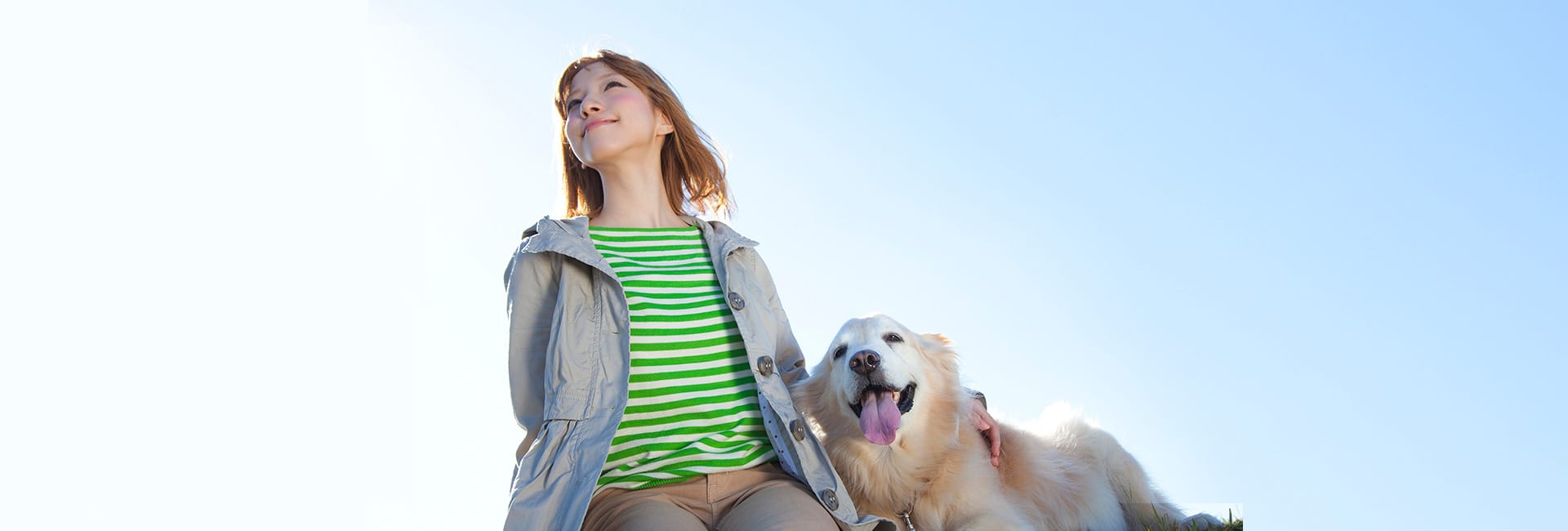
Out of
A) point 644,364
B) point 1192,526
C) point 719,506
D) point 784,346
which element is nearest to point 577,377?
point 644,364

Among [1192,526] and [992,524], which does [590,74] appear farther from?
[1192,526]

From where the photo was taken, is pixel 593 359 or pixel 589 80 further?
pixel 589 80

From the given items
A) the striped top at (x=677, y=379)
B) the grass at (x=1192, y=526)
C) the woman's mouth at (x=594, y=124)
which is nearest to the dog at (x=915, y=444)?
the grass at (x=1192, y=526)

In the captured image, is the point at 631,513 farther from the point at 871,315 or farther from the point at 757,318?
the point at 871,315

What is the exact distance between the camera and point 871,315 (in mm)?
3496

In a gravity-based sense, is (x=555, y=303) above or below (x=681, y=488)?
above

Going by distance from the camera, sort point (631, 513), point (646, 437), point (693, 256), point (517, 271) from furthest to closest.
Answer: point (693, 256), point (517, 271), point (646, 437), point (631, 513)

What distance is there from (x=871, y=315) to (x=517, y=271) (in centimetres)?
111

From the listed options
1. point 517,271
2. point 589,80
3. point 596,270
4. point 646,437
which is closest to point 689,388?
point 646,437

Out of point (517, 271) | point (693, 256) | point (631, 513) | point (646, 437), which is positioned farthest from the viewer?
point (693, 256)

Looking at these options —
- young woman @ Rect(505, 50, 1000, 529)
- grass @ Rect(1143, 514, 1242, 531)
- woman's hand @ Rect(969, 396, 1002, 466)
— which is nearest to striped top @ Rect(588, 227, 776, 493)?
young woman @ Rect(505, 50, 1000, 529)

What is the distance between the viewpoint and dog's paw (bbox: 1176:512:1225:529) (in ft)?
12.7

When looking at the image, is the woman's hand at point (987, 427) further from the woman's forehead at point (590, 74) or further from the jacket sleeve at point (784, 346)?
the woman's forehead at point (590, 74)

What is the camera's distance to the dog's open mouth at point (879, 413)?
3.24 meters
